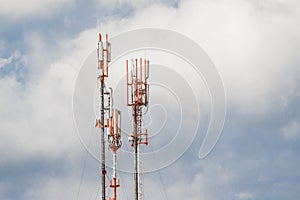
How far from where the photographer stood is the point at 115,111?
359 feet

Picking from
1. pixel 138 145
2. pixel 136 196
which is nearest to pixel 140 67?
pixel 138 145

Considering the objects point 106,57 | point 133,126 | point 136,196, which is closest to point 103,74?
point 106,57

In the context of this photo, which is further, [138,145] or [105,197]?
[138,145]

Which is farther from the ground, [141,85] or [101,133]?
[141,85]

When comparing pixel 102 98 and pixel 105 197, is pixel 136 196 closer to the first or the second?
pixel 105 197

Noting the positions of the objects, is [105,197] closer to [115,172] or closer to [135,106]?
[115,172]

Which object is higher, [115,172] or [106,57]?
[106,57]

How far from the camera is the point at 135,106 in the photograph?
11344cm

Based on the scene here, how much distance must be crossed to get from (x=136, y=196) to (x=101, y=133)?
34.1 feet

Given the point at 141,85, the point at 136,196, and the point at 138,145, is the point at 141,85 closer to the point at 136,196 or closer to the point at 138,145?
the point at 138,145

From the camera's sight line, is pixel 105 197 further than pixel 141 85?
No

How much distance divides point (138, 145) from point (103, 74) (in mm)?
11684

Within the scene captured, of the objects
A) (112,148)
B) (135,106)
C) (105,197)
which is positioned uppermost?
(135,106)

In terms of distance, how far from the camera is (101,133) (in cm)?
10694
